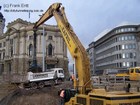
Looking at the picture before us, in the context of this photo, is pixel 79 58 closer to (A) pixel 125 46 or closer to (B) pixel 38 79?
(B) pixel 38 79

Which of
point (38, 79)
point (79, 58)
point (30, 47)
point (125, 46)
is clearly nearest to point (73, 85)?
point (79, 58)

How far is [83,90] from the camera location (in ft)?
48.7

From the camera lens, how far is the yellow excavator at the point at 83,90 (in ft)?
34.7

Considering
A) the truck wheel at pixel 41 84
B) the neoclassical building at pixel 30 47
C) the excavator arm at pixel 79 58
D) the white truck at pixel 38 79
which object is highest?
the neoclassical building at pixel 30 47

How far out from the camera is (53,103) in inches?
966

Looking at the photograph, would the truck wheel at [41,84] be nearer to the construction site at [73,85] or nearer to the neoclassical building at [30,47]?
the construction site at [73,85]

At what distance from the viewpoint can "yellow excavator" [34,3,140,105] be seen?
1058 cm

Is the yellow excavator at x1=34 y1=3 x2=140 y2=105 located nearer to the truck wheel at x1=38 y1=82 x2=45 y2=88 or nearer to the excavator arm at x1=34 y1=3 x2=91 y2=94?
the excavator arm at x1=34 y1=3 x2=91 y2=94

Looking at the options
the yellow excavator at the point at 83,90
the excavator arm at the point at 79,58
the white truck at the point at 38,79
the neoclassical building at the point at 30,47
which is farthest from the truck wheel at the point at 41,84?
the neoclassical building at the point at 30,47

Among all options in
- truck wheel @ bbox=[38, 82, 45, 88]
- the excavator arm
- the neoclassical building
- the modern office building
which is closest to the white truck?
truck wheel @ bbox=[38, 82, 45, 88]

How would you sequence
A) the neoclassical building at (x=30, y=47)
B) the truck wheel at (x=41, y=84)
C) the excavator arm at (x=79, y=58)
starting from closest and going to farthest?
the excavator arm at (x=79, y=58) → the truck wheel at (x=41, y=84) → the neoclassical building at (x=30, y=47)

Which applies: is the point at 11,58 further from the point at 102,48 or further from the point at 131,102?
the point at 131,102

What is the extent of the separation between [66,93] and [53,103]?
9.55 m

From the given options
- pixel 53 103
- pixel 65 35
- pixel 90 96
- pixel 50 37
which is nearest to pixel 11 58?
pixel 50 37
